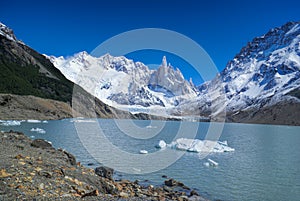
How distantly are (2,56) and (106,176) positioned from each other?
198188 millimetres

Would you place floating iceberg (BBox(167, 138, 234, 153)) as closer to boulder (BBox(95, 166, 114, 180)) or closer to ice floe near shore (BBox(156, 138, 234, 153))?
ice floe near shore (BBox(156, 138, 234, 153))

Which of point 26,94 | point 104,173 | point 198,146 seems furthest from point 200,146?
point 26,94

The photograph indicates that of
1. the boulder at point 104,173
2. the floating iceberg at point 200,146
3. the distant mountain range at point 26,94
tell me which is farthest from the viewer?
the distant mountain range at point 26,94

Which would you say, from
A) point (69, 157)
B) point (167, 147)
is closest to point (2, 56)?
point (167, 147)

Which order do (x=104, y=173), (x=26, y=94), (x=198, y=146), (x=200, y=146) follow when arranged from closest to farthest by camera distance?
(x=104, y=173) → (x=198, y=146) → (x=200, y=146) → (x=26, y=94)

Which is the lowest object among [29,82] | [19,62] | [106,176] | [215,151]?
[106,176]

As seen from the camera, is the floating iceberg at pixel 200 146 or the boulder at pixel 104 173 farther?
the floating iceberg at pixel 200 146

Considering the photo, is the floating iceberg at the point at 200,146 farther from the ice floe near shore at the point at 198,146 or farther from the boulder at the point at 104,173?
the boulder at the point at 104,173

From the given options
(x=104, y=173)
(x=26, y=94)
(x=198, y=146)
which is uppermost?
(x=26, y=94)

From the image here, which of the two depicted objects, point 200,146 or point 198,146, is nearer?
point 198,146

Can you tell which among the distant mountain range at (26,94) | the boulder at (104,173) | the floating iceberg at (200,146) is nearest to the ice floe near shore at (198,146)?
the floating iceberg at (200,146)

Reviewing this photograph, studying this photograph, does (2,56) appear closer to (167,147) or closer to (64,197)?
(167,147)

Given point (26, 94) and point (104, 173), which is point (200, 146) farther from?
point (26, 94)

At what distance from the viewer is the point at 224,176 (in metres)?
30.1
